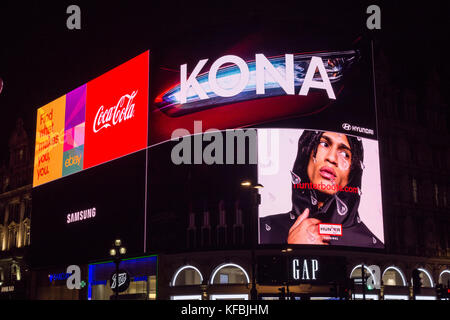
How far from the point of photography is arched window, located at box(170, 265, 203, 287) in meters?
46.5

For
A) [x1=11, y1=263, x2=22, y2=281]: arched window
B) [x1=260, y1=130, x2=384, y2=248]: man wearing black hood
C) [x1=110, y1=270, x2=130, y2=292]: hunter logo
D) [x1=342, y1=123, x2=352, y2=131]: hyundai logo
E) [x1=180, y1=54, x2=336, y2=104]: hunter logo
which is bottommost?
[x1=110, y1=270, x2=130, y2=292]: hunter logo

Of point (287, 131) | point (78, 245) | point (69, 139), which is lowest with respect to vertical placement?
point (78, 245)

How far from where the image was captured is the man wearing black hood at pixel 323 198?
43.8 m

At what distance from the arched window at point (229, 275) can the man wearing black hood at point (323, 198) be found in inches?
141

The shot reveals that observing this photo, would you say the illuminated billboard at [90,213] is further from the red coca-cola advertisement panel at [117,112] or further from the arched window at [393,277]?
the arched window at [393,277]

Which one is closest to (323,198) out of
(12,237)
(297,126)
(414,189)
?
(297,126)

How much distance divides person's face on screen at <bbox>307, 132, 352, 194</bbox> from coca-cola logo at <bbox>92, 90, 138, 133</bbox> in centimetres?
1759

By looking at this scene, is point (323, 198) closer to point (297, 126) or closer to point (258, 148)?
point (297, 126)

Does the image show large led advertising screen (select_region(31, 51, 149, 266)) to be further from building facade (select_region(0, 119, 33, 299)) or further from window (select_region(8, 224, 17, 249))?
window (select_region(8, 224, 17, 249))

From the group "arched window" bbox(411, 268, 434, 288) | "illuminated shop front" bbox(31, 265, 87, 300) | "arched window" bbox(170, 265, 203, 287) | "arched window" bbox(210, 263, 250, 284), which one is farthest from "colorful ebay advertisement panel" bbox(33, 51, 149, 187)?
"arched window" bbox(411, 268, 434, 288)
